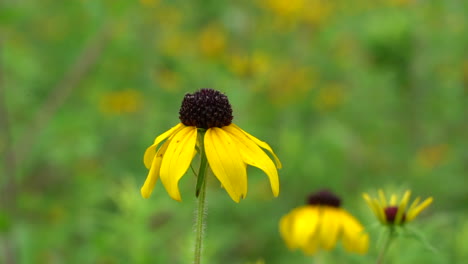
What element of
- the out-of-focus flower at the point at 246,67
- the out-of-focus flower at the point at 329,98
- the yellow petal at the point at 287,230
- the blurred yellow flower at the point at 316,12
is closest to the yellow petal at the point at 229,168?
the yellow petal at the point at 287,230

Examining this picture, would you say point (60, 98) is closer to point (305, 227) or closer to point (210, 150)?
point (305, 227)

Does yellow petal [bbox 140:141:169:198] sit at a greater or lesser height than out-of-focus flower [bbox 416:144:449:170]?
lesser

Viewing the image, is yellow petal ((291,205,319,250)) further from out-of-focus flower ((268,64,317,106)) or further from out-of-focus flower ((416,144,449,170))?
out-of-focus flower ((268,64,317,106))

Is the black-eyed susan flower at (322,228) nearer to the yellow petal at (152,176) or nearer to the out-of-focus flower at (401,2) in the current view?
the yellow petal at (152,176)

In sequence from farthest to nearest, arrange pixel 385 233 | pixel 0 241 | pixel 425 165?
pixel 425 165, pixel 0 241, pixel 385 233

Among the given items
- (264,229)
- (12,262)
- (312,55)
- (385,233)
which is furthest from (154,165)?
(312,55)

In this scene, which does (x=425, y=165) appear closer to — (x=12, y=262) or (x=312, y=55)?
(x=312, y=55)

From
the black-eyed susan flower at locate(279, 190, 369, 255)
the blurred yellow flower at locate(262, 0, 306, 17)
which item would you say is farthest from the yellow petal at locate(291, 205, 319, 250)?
the blurred yellow flower at locate(262, 0, 306, 17)
